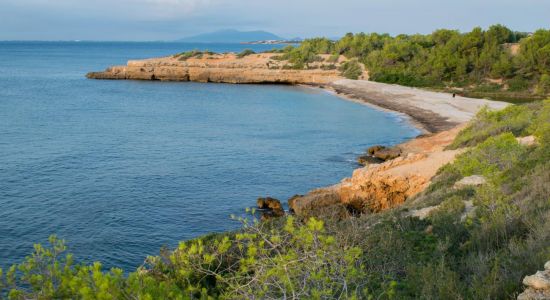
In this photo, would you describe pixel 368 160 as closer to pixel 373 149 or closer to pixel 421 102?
pixel 373 149

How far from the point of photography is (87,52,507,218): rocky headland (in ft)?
84.7

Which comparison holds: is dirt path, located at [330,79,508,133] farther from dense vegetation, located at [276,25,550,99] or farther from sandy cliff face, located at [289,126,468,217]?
sandy cliff face, located at [289,126,468,217]

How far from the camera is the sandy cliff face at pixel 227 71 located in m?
99.4

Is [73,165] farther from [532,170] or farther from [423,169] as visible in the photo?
[532,170]

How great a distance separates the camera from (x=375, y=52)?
10112cm

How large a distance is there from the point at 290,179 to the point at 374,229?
19.8 meters

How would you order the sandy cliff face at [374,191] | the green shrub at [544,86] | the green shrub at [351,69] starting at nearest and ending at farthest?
the sandy cliff face at [374,191] < the green shrub at [544,86] < the green shrub at [351,69]

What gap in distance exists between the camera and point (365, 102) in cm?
7294

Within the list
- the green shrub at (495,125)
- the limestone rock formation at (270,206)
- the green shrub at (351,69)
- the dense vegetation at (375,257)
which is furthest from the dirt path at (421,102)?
the dense vegetation at (375,257)

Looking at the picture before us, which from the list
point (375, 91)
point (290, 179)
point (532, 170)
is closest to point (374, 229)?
point (532, 170)

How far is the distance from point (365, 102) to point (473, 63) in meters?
24.7

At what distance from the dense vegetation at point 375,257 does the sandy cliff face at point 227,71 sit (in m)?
80.9

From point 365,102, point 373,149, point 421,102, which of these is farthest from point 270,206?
point 365,102

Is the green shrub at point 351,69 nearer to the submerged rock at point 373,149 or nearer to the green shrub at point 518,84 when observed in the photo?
the green shrub at point 518,84
